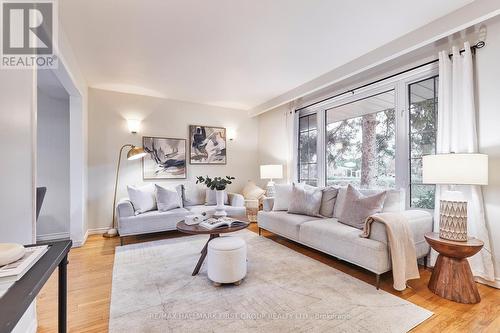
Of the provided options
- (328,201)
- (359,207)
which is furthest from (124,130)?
(359,207)

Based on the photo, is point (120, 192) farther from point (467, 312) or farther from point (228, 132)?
point (467, 312)

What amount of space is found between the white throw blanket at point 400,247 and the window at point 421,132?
81 centimetres

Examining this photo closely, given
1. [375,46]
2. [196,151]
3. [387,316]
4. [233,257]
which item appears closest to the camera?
[387,316]

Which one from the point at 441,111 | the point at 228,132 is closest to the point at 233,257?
the point at 441,111

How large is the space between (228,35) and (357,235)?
8.42ft

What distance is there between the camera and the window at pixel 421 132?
2.79 m

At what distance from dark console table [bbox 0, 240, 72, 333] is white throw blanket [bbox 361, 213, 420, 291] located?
2412 millimetres

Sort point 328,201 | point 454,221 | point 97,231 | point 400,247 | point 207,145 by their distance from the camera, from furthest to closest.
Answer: point 207,145 → point 97,231 → point 328,201 → point 400,247 → point 454,221

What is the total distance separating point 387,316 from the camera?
5.81ft

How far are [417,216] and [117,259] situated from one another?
352 centimetres

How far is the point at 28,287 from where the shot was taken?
0.77m

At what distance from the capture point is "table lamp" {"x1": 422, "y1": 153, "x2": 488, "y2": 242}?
1.99m

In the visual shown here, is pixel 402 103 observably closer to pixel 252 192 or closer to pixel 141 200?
pixel 252 192

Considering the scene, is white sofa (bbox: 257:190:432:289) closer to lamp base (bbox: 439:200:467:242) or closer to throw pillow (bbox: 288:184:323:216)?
throw pillow (bbox: 288:184:323:216)
